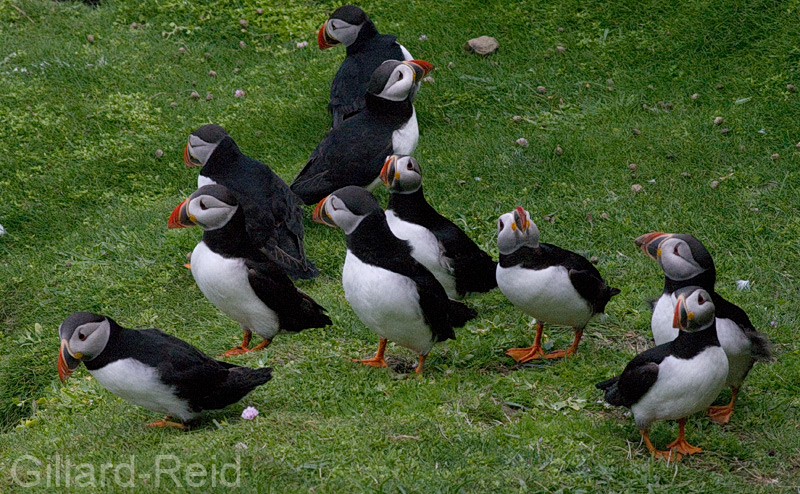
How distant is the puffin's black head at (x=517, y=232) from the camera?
16.7 feet

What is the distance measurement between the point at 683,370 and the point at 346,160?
3653mm

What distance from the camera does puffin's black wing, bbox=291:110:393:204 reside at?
6.99 metres

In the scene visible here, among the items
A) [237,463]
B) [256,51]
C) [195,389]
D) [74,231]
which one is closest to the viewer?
[237,463]

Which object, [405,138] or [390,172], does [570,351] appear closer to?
[390,172]

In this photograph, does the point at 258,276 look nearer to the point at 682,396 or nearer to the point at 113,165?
the point at 682,396

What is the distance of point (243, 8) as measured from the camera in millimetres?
10344

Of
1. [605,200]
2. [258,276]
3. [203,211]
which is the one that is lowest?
[605,200]

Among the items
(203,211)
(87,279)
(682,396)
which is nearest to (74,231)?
(87,279)

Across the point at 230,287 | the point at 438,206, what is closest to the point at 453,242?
the point at 230,287

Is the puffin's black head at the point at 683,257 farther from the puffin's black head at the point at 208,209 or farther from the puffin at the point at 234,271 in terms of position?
the puffin's black head at the point at 208,209

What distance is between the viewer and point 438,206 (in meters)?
7.40

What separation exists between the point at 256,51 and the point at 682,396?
713 cm

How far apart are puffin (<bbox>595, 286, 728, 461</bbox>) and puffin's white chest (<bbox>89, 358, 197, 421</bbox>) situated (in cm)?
221

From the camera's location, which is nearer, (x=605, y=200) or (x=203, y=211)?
(x=203, y=211)
